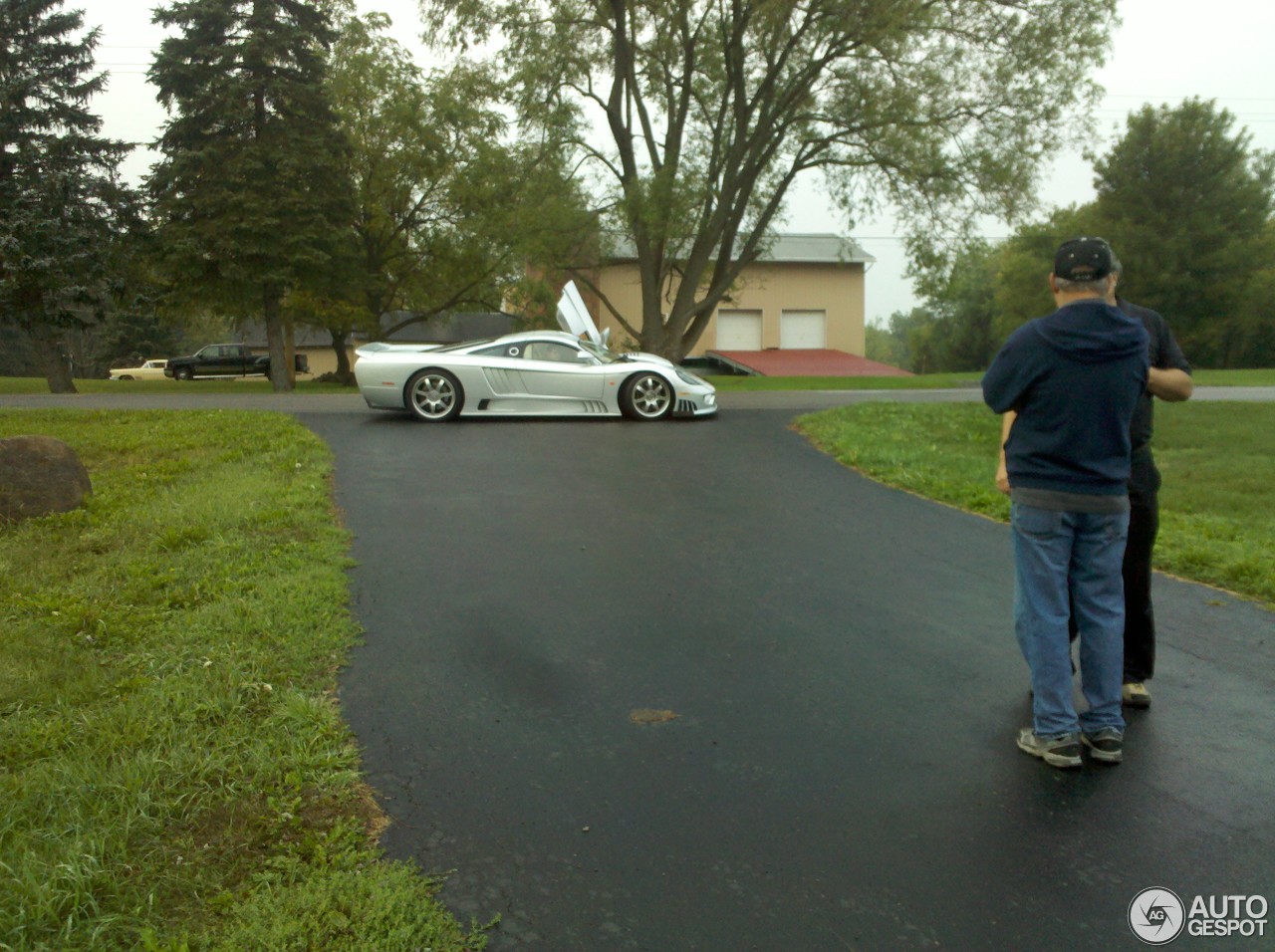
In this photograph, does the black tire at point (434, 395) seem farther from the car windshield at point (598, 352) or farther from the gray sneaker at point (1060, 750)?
the gray sneaker at point (1060, 750)

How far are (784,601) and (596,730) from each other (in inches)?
81.6

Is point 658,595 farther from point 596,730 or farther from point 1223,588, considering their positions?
point 1223,588

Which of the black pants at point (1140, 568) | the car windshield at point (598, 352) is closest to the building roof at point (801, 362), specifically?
the car windshield at point (598, 352)

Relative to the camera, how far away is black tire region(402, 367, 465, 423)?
1330 cm

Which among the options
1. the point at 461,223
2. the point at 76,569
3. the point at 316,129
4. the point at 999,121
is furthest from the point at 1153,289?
the point at 76,569

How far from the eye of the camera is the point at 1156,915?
9.11ft

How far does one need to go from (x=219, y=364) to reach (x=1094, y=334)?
176 ft

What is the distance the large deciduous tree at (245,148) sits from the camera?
27.1 meters

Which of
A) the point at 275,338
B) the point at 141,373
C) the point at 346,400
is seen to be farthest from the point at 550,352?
the point at 141,373

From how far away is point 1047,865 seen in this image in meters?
3.02

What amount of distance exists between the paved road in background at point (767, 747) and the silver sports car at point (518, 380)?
6103mm

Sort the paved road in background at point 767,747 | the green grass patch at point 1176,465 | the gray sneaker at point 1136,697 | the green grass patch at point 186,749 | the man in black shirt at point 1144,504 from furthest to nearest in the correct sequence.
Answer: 1. the green grass patch at point 1176,465
2. the gray sneaker at point 1136,697
3. the man in black shirt at point 1144,504
4. the paved road in background at point 767,747
5. the green grass patch at point 186,749

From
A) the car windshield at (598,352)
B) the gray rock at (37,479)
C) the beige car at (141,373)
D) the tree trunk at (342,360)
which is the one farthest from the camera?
the beige car at (141,373)

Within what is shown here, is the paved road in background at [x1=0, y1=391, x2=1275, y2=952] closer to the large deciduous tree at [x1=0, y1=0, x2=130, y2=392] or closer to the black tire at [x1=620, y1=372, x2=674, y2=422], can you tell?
the black tire at [x1=620, y1=372, x2=674, y2=422]
